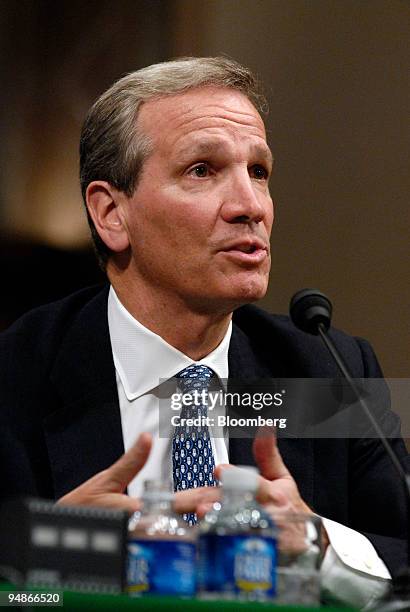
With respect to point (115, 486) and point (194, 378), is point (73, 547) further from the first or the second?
point (194, 378)

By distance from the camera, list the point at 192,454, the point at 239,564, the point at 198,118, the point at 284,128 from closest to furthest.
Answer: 1. the point at 239,564
2. the point at 192,454
3. the point at 198,118
4. the point at 284,128

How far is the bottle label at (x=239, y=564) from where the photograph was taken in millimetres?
925

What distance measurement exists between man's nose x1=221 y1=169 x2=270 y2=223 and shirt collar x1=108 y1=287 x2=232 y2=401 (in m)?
0.27

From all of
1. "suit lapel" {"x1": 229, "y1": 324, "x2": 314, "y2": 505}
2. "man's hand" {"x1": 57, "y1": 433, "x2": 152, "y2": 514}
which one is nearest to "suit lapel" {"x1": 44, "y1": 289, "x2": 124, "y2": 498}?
"suit lapel" {"x1": 229, "y1": 324, "x2": 314, "y2": 505}

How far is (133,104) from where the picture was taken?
216cm

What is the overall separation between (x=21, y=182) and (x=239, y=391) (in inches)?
32.7

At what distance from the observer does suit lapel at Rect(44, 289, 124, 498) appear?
186cm

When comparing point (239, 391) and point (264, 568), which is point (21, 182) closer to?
point (239, 391)

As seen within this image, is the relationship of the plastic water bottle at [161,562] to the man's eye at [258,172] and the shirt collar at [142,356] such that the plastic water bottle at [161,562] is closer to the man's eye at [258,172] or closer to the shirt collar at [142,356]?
the shirt collar at [142,356]

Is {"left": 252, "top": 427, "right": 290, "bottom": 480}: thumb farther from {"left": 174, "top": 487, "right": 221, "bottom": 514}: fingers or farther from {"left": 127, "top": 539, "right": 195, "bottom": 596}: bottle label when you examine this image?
{"left": 127, "top": 539, "right": 195, "bottom": 596}: bottle label

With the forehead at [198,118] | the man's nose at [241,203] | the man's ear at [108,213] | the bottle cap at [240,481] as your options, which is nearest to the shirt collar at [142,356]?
the man's ear at [108,213]

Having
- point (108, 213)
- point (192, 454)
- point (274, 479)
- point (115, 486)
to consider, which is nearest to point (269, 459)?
point (274, 479)

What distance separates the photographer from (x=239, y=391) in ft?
6.70

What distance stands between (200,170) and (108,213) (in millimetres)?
277
